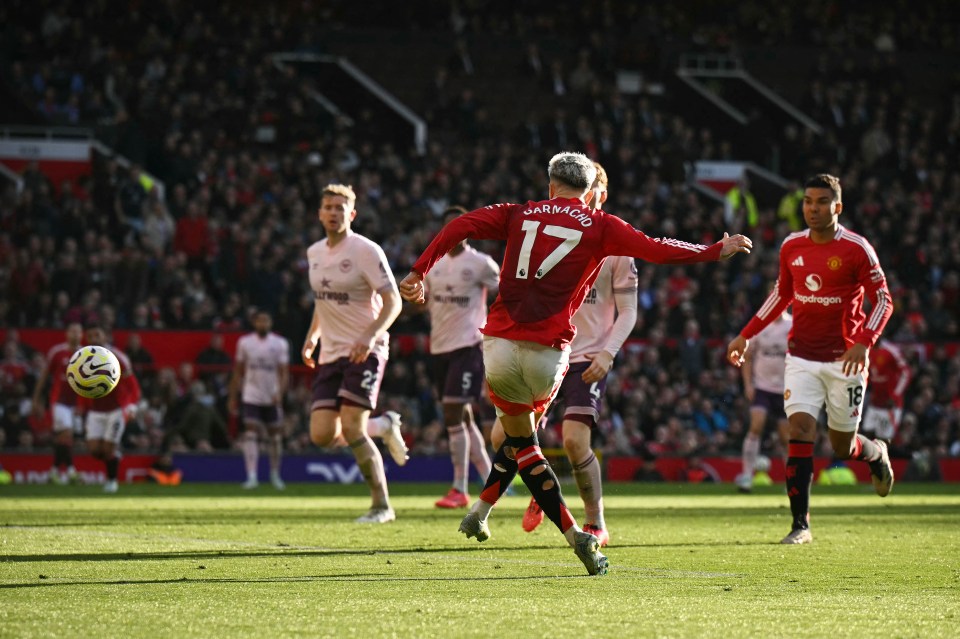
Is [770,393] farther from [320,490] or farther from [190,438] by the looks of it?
[190,438]

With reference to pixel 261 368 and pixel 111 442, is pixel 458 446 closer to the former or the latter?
pixel 111 442

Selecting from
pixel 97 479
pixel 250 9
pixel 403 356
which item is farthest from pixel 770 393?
pixel 250 9

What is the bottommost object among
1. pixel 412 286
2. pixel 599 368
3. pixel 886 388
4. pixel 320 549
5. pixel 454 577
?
pixel 886 388

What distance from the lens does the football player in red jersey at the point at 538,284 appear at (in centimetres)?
849

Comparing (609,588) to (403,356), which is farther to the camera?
(403,356)

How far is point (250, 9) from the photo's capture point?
37469 mm

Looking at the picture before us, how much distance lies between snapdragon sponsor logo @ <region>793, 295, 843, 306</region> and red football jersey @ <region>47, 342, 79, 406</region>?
12.1 metres

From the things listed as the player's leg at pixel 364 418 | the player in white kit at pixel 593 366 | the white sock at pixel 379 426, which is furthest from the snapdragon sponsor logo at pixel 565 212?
the white sock at pixel 379 426

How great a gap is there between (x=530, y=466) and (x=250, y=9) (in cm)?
3057

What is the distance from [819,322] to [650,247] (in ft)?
10.9

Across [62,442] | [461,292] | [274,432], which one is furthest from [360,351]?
[62,442]

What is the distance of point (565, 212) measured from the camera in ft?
28.3

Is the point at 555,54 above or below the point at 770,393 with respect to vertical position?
Result: above

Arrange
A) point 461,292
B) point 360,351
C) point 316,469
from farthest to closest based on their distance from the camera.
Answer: point 316,469, point 461,292, point 360,351
